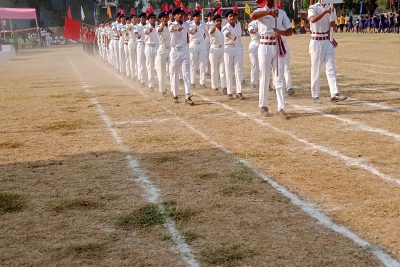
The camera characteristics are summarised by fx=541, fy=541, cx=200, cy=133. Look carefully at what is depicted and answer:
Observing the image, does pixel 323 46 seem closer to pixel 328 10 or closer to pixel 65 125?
pixel 328 10

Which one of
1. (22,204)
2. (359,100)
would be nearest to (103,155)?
(22,204)

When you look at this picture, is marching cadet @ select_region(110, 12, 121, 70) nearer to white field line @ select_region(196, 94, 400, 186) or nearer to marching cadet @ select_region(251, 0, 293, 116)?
marching cadet @ select_region(251, 0, 293, 116)

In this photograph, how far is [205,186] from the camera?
6047 mm

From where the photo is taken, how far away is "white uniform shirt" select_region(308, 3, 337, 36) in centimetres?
1091

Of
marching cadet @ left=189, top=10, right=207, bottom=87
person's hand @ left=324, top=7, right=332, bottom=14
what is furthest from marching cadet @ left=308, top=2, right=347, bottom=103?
marching cadet @ left=189, top=10, right=207, bottom=87

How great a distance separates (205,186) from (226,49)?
800cm

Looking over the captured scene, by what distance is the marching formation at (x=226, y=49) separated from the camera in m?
10.4

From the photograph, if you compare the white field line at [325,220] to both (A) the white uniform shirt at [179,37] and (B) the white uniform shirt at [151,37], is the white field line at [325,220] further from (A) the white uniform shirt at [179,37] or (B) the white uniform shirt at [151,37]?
(B) the white uniform shirt at [151,37]

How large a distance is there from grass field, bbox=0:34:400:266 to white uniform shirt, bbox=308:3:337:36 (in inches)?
61.1

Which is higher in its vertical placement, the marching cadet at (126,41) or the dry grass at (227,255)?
the marching cadet at (126,41)

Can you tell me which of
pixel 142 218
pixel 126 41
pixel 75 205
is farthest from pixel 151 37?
pixel 142 218

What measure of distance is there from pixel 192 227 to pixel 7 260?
5.18 feet

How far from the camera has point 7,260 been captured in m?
4.35

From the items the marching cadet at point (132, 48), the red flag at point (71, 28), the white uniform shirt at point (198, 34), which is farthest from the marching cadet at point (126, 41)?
the red flag at point (71, 28)
